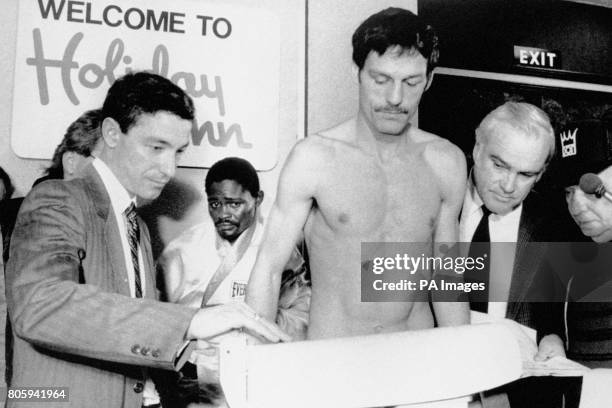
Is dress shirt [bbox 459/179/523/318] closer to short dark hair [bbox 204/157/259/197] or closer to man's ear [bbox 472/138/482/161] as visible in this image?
man's ear [bbox 472/138/482/161]

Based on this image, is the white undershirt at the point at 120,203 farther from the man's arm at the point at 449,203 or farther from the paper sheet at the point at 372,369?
A: the man's arm at the point at 449,203

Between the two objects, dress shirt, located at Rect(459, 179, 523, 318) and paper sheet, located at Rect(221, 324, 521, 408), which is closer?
paper sheet, located at Rect(221, 324, 521, 408)

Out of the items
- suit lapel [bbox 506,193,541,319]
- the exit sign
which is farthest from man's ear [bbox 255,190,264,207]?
the exit sign

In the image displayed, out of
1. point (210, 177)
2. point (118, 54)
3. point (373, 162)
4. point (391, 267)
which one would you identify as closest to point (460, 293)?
point (391, 267)

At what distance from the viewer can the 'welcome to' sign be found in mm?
980

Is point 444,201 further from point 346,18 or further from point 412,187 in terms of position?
point 346,18

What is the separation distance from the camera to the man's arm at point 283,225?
1.01 metres

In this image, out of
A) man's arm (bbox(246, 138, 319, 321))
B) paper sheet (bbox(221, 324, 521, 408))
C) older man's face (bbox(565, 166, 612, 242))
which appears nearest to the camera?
paper sheet (bbox(221, 324, 521, 408))

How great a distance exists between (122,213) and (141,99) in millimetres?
194

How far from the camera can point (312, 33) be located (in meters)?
1.12

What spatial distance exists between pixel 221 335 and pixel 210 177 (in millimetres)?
350

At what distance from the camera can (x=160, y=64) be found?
40.9 inches

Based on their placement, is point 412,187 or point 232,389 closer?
point 232,389

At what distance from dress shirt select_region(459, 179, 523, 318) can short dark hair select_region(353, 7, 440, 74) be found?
278 mm
